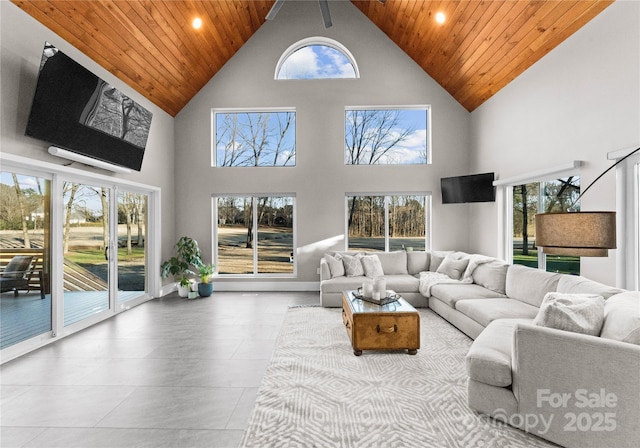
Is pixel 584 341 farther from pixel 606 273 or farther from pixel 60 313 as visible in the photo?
pixel 60 313

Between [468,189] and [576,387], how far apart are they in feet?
15.4

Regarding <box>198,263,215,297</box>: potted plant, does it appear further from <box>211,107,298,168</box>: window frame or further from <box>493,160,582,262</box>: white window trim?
<box>493,160,582,262</box>: white window trim

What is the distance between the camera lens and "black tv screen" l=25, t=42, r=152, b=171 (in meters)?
3.33

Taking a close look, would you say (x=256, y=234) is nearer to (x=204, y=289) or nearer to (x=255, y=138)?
(x=204, y=289)

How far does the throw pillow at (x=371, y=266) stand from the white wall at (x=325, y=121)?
0.99 metres

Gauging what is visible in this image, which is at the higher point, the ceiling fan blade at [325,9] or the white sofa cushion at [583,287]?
the ceiling fan blade at [325,9]

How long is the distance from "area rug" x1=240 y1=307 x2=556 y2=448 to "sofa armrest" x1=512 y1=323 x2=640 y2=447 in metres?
0.19

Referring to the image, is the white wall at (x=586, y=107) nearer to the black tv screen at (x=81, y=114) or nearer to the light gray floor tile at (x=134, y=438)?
the light gray floor tile at (x=134, y=438)

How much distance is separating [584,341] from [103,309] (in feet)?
18.1

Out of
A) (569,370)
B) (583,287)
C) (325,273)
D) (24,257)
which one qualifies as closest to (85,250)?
(24,257)

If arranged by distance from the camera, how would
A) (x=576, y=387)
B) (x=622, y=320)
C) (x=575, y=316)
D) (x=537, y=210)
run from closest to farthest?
(x=576, y=387) < (x=622, y=320) < (x=575, y=316) < (x=537, y=210)

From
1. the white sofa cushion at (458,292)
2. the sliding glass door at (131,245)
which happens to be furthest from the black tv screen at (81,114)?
the white sofa cushion at (458,292)

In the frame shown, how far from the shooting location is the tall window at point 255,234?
6.89m

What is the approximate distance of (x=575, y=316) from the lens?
7.03 ft
